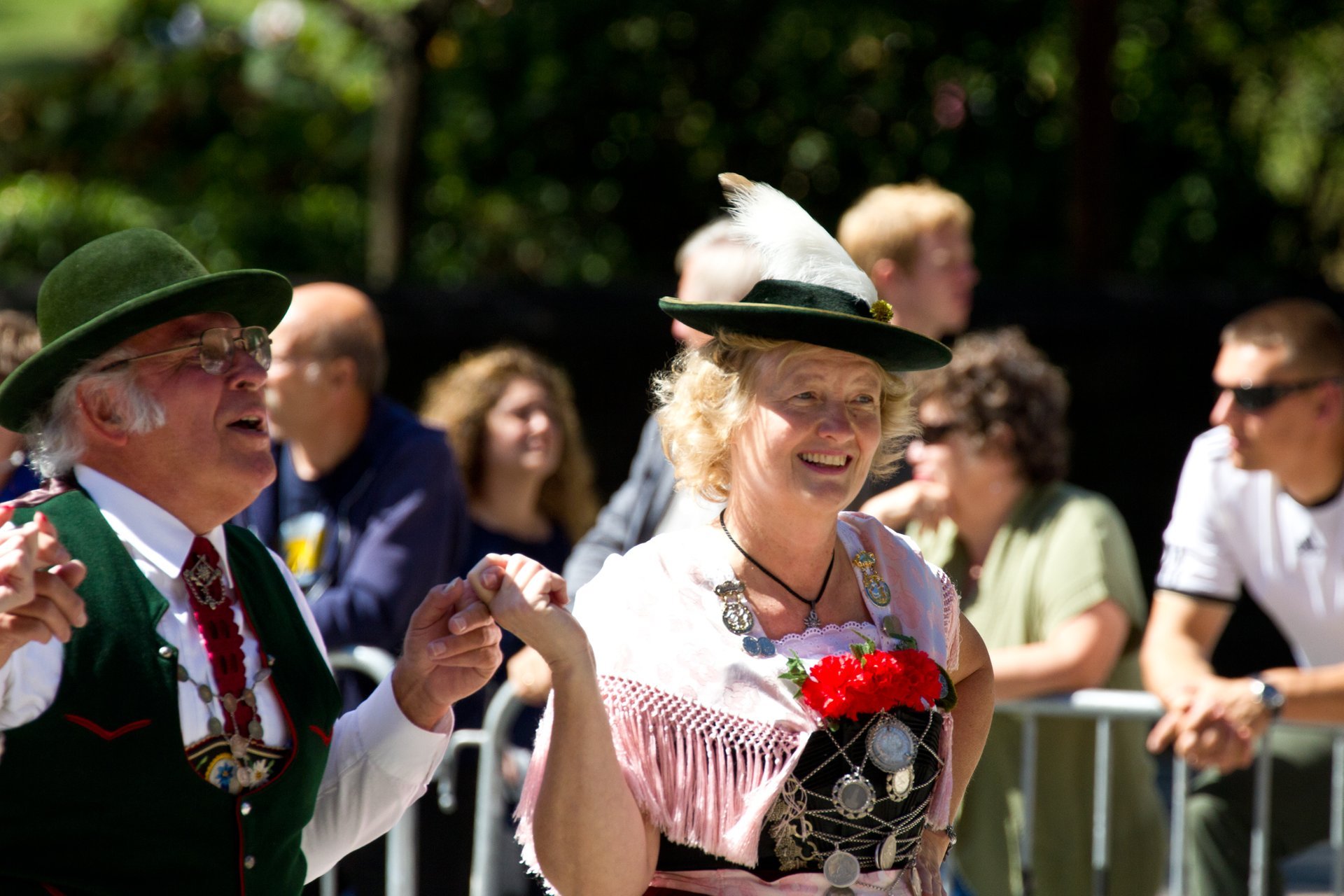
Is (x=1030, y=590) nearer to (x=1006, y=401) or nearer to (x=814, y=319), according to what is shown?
(x=1006, y=401)

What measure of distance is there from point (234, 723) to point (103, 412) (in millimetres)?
553

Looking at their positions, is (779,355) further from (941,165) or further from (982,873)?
(941,165)

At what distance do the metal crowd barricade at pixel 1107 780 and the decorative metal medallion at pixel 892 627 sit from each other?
1.33 metres

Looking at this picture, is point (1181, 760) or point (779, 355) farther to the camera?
point (1181, 760)

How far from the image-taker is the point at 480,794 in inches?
160

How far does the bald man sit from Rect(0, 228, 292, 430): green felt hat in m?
1.57

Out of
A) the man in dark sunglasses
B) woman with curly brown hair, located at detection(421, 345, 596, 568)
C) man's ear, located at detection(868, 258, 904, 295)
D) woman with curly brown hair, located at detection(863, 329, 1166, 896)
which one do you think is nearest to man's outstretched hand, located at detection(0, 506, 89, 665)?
woman with curly brown hair, located at detection(863, 329, 1166, 896)

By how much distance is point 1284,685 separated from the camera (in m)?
3.85

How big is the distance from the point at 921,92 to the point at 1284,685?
25.2ft

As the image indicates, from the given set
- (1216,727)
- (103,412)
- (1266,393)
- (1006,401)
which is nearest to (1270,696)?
(1216,727)

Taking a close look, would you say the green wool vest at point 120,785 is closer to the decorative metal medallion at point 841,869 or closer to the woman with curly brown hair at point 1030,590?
the decorative metal medallion at point 841,869

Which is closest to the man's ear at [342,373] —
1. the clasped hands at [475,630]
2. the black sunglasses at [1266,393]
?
the clasped hands at [475,630]

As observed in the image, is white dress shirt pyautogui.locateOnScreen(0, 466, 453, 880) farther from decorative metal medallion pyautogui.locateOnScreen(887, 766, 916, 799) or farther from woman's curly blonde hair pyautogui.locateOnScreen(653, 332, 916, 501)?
decorative metal medallion pyautogui.locateOnScreen(887, 766, 916, 799)

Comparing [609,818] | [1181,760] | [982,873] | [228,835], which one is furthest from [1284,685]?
[228,835]
